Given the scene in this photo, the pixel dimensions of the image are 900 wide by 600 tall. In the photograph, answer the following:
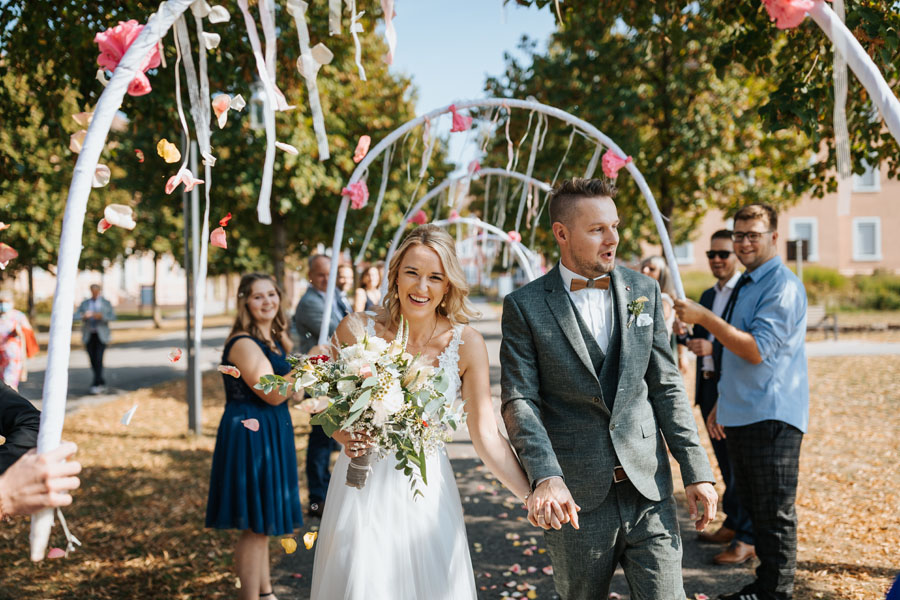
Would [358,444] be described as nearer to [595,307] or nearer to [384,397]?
[384,397]

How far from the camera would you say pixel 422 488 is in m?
2.92

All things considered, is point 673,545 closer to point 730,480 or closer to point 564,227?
point 564,227

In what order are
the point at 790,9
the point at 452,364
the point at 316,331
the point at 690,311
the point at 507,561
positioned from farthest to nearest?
the point at 316,331
the point at 507,561
the point at 690,311
the point at 452,364
the point at 790,9

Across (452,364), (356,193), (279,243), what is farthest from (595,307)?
(279,243)

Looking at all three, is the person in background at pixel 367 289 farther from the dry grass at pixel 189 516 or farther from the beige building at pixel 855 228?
the beige building at pixel 855 228

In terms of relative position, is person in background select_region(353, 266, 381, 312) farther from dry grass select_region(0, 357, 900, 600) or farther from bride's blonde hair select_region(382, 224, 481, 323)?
bride's blonde hair select_region(382, 224, 481, 323)

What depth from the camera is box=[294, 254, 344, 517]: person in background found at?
6.13 meters

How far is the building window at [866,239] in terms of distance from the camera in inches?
1153

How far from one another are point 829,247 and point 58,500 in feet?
110

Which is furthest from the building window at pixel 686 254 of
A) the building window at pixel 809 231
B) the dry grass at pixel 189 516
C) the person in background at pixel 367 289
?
the person in background at pixel 367 289

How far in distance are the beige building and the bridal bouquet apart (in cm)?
2837

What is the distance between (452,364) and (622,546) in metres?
1.06

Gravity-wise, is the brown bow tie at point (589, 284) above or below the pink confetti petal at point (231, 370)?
above

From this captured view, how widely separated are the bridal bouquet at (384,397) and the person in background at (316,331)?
131 inches
